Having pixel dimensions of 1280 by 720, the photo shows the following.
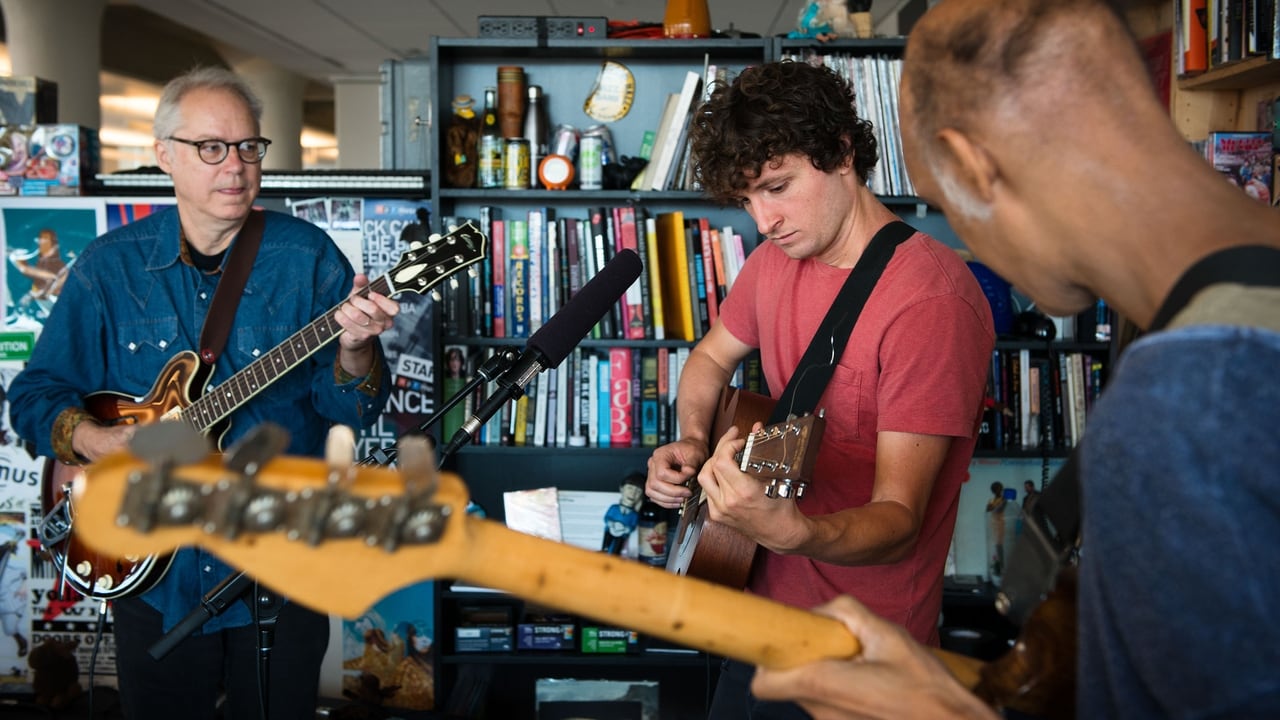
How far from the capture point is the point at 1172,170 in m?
0.74

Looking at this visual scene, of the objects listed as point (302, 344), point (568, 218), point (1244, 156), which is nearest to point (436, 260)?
point (302, 344)

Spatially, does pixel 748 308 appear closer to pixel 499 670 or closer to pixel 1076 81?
pixel 1076 81

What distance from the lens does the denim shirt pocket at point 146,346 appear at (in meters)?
1.99

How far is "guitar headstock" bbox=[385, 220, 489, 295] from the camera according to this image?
190 cm

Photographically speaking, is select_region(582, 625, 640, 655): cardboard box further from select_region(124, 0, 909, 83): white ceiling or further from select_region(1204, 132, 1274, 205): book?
select_region(124, 0, 909, 83): white ceiling

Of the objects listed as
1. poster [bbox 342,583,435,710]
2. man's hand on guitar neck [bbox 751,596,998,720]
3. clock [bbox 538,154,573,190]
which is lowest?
poster [bbox 342,583,435,710]

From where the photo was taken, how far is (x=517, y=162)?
121 inches

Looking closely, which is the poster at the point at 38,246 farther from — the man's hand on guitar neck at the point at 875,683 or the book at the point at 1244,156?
the book at the point at 1244,156

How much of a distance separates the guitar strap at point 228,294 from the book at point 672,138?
1373mm

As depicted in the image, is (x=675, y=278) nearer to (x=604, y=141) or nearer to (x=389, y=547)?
(x=604, y=141)

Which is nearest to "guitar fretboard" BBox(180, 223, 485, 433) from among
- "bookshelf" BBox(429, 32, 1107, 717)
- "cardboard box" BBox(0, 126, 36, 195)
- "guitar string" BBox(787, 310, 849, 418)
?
"guitar string" BBox(787, 310, 849, 418)

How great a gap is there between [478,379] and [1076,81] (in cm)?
111

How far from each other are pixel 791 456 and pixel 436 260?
3.06 feet

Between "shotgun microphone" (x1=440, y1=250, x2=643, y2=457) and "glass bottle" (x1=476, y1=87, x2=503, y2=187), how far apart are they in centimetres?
136
